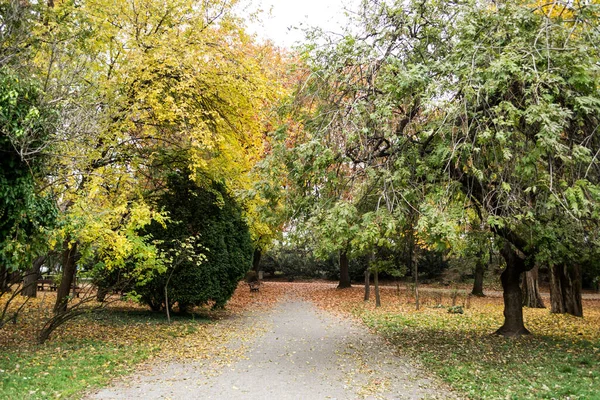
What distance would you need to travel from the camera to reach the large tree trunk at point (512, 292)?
10.6 m

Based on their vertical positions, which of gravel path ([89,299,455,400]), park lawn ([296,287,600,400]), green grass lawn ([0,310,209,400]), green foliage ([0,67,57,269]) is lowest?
gravel path ([89,299,455,400])

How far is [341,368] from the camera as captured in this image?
313 inches

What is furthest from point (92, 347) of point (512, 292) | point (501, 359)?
point (512, 292)

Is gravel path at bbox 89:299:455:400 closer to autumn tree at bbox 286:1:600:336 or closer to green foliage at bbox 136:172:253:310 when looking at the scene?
autumn tree at bbox 286:1:600:336

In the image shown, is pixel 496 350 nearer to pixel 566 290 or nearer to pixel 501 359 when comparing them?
pixel 501 359

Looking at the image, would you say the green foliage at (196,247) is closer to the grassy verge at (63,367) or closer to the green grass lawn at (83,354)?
the green grass lawn at (83,354)

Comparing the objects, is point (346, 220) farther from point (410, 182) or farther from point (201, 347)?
point (201, 347)

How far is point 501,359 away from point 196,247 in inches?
321

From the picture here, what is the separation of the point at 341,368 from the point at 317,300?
1365 cm

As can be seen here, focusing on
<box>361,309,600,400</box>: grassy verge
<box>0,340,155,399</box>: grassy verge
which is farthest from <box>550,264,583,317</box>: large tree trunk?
<box>0,340,155,399</box>: grassy verge

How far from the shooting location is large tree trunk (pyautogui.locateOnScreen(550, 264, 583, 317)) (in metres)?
15.6

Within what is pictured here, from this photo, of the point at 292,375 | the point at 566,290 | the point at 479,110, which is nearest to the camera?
the point at 292,375

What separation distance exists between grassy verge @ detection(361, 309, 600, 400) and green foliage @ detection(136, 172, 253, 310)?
4.75 meters

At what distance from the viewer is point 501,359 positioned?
8.33m
